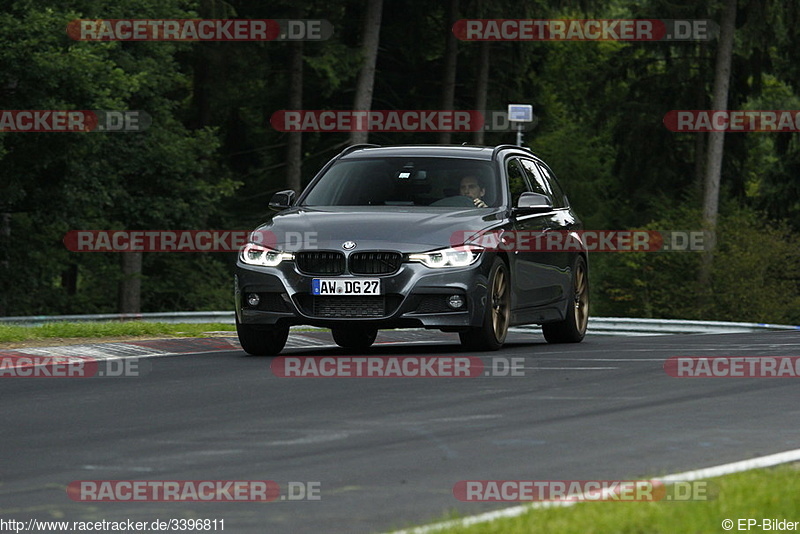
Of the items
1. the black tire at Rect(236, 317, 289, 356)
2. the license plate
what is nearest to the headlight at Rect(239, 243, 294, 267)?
the license plate

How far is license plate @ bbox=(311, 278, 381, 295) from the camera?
1370 cm

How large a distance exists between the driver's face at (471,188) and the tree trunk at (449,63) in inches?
1489

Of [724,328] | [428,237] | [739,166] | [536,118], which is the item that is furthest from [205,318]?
[739,166]

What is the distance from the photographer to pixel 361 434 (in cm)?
904

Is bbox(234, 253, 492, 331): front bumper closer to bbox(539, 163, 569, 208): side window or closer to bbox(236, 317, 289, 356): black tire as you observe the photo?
bbox(236, 317, 289, 356): black tire

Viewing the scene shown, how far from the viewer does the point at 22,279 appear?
48.2 metres

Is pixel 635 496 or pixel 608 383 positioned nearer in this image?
pixel 635 496

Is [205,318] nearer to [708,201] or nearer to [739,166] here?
[708,201]

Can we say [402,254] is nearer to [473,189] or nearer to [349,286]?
[349,286]

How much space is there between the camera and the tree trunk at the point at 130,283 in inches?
1909

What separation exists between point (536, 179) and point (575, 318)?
154 cm

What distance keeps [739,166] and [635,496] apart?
182 feet

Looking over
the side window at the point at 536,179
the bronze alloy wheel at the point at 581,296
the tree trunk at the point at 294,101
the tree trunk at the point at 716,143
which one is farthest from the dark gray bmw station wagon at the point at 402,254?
the tree trunk at the point at 716,143

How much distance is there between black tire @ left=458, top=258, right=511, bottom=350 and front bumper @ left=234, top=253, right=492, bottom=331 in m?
0.18
